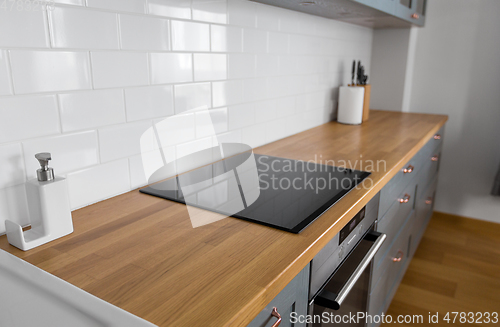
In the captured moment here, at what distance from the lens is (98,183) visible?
101cm

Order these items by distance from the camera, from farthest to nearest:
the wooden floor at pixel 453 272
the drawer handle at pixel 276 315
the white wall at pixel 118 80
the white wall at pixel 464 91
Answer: the white wall at pixel 464 91 < the wooden floor at pixel 453 272 < the white wall at pixel 118 80 < the drawer handle at pixel 276 315

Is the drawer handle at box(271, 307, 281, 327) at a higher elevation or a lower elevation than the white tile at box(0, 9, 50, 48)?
lower

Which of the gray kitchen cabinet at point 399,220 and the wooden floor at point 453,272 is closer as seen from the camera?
the gray kitchen cabinet at point 399,220

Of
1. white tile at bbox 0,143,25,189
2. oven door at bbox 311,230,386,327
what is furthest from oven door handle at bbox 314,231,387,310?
white tile at bbox 0,143,25,189

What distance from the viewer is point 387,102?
3.00 metres

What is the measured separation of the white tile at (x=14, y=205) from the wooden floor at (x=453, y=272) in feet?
6.02

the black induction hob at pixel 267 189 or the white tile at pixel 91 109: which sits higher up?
the white tile at pixel 91 109

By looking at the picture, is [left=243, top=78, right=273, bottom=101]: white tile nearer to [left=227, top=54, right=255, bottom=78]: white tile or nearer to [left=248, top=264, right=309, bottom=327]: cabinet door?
[left=227, top=54, right=255, bottom=78]: white tile

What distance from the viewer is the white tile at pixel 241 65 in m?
1.45

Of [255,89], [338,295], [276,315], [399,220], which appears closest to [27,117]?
[276,315]

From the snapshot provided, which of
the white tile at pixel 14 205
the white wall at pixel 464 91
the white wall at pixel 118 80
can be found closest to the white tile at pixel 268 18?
the white wall at pixel 118 80

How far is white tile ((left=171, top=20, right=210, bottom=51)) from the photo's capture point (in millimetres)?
1172

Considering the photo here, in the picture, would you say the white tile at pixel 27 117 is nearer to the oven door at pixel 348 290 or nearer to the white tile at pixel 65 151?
the white tile at pixel 65 151

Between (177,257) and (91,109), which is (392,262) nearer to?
(177,257)
